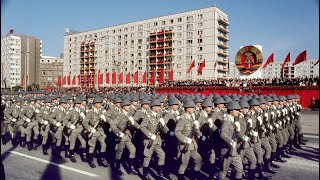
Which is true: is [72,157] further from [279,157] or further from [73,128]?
[279,157]

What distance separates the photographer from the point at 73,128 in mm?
10234

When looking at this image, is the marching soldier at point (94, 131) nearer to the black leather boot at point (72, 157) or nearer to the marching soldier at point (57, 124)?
the black leather boot at point (72, 157)

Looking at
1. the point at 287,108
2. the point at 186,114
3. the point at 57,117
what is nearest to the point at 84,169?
the point at 57,117

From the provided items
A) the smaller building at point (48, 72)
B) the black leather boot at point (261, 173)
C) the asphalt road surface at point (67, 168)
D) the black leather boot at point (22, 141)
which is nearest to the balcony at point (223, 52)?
the asphalt road surface at point (67, 168)

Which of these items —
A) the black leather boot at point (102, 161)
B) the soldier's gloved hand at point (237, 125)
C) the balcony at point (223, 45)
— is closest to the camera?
the soldier's gloved hand at point (237, 125)

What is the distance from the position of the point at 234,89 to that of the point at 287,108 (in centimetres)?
2114

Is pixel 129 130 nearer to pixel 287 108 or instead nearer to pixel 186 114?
pixel 186 114

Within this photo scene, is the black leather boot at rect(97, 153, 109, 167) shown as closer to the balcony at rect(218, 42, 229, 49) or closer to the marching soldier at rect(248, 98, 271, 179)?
the marching soldier at rect(248, 98, 271, 179)

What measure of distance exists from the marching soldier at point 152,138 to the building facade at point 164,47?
56610 mm

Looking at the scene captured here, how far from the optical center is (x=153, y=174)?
8.82 metres

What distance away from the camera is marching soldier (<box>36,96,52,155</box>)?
1150 centimetres

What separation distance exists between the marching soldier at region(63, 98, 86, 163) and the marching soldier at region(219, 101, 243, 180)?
4.84 meters

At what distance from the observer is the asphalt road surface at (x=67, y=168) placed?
849 centimetres

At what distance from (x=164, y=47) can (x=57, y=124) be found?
233 ft
